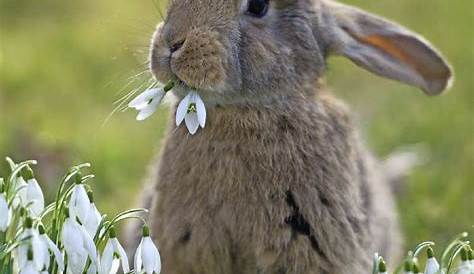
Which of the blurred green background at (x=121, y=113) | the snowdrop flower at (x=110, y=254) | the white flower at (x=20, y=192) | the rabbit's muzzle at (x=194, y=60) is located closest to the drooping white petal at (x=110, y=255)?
the snowdrop flower at (x=110, y=254)

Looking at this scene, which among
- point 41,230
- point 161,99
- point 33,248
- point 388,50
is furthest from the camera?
point 388,50

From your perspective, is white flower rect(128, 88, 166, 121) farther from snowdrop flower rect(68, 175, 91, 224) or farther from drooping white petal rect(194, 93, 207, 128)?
snowdrop flower rect(68, 175, 91, 224)

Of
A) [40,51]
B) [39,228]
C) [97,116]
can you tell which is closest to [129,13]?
[40,51]

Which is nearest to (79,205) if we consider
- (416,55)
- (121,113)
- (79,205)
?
(79,205)

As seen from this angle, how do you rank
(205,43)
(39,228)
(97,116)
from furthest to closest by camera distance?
1. (97,116)
2. (205,43)
3. (39,228)

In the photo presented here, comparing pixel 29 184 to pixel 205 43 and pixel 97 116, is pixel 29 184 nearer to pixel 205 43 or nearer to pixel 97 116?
pixel 205 43

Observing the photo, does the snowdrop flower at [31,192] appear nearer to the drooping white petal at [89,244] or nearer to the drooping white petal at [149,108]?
the drooping white petal at [89,244]

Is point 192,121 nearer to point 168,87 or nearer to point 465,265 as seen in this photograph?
point 168,87
